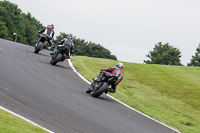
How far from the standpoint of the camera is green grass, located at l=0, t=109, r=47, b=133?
5.79 meters

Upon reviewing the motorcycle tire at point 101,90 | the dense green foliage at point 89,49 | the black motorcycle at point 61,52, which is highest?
the dense green foliage at point 89,49

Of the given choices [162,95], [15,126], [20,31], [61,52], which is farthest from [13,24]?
[15,126]

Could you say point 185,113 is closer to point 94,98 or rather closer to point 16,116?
point 94,98

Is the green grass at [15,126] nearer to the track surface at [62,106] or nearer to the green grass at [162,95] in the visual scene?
the track surface at [62,106]

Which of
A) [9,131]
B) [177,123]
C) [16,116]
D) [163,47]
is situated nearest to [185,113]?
[177,123]

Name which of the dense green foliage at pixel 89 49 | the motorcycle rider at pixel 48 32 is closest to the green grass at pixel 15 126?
the motorcycle rider at pixel 48 32

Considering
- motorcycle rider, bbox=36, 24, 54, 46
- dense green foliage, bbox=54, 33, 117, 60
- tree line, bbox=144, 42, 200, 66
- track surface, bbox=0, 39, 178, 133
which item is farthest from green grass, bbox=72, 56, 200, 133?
dense green foliage, bbox=54, 33, 117, 60

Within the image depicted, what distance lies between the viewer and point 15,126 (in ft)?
20.5

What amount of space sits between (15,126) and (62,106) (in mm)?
3787

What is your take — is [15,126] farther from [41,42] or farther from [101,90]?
[41,42]

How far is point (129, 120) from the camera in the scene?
10.8 meters

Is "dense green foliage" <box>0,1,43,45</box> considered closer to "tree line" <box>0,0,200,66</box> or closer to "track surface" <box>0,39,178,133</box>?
"tree line" <box>0,0,200,66</box>

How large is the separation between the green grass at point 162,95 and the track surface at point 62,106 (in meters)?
1.25

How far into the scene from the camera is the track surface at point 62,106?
8.30 metres
